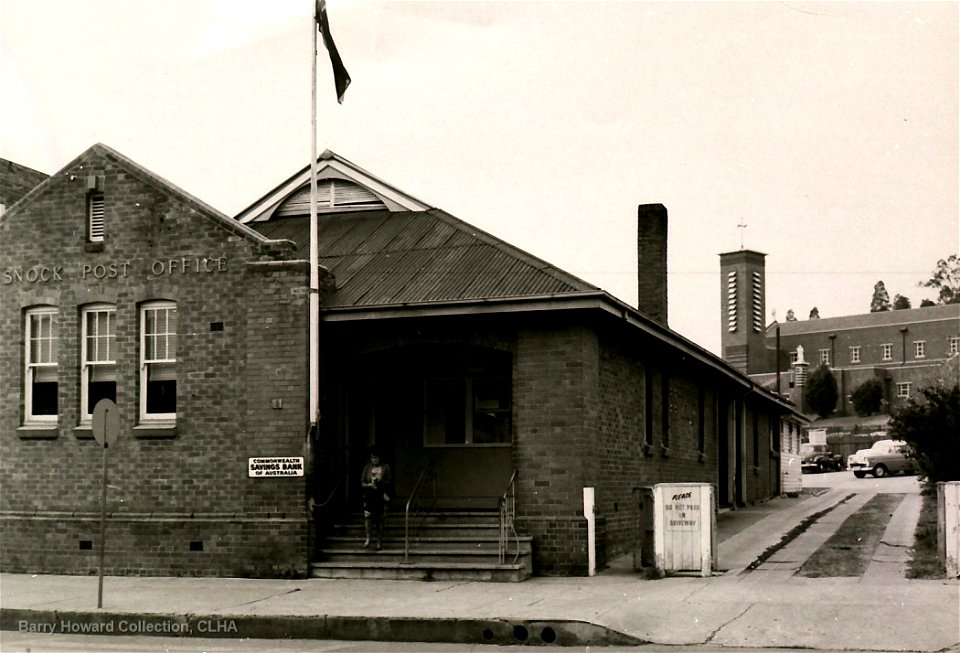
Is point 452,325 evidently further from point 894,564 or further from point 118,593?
point 894,564

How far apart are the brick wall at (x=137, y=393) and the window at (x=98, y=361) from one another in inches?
6.0

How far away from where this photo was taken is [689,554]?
16.0m

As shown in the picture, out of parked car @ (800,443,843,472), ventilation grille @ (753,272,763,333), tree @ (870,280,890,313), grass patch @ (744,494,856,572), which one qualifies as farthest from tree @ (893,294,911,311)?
grass patch @ (744,494,856,572)

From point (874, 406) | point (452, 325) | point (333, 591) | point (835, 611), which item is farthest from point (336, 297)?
point (874, 406)

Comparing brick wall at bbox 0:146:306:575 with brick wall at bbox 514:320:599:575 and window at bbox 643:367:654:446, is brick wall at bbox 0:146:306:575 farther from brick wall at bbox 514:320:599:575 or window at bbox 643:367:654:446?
window at bbox 643:367:654:446

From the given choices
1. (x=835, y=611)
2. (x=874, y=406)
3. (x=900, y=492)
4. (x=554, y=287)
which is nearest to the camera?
(x=835, y=611)

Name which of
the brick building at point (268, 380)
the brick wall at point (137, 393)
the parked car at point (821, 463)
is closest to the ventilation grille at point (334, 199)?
the brick building at point (268, 380)

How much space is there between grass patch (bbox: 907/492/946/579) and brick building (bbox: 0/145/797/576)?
4.40 meters

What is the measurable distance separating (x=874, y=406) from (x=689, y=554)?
273 feet

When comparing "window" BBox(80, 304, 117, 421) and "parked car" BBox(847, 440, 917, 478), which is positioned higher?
"window" BBox(80, 304, 117, 421)

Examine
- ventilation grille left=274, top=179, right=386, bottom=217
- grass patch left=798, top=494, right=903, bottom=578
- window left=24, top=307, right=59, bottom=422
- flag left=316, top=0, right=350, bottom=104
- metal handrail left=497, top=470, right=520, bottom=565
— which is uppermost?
flag left=316, top=0, right=350, bottom=104

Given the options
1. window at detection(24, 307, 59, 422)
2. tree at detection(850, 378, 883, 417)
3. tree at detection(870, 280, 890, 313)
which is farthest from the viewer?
tree at detection(870, 280, 890, 313)

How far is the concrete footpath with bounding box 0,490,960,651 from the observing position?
11922mm

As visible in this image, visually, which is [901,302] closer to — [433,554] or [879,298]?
[879,298]
